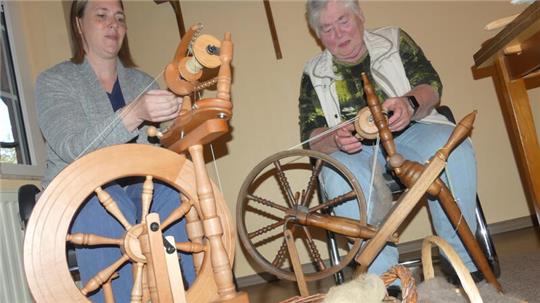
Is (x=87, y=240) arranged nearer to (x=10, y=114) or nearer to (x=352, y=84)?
(x=352, y=84)

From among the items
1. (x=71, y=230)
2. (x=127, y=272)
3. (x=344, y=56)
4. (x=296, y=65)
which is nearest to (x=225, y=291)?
(x=127, y=272)

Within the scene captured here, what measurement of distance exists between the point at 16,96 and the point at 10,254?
828 millimetres

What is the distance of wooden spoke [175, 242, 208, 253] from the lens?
3.56 feet

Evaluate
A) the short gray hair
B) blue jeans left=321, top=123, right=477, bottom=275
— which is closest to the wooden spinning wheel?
blue jeans left=321, top=123, right=477, bottom=275

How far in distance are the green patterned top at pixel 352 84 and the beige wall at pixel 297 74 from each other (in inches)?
27.3

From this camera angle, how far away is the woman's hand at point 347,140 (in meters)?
1.57

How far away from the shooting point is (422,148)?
1580 millimetres

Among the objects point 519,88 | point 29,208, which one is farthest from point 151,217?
point 519,88

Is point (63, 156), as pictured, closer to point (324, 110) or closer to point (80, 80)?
point (80, 80)

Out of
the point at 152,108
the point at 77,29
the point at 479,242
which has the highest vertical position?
the point at 77,29

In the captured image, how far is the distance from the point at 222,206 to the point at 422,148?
747 mm

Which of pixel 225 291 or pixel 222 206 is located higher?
pixel 222 206

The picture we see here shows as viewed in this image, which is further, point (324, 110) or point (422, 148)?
point (324, 110)

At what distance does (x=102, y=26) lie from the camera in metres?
1.49
